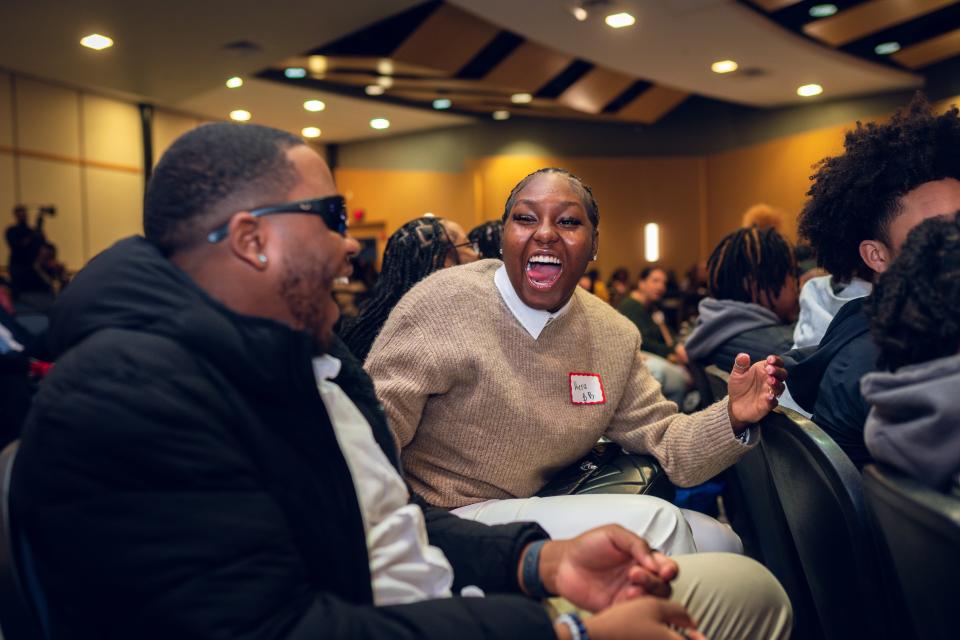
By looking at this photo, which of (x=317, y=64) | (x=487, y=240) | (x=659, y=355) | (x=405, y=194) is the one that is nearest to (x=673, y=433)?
(x=487, y=240)

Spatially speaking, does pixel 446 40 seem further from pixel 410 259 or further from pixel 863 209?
pixel 863 209

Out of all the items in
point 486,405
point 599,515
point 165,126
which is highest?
point 165,126

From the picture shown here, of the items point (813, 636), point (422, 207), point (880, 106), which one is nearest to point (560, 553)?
point (813, 636)

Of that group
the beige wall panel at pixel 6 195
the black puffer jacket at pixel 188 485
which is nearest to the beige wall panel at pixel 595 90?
the beige wall panel at pixel 6 195

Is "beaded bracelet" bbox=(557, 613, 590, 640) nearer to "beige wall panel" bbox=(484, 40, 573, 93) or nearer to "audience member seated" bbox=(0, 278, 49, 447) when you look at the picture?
"audience member seated" bbox=(0, 278, 49, 447)

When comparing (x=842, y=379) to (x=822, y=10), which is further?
(x=822, y=10)

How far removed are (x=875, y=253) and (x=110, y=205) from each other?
9.65m

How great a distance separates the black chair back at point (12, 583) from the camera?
93 centimetres

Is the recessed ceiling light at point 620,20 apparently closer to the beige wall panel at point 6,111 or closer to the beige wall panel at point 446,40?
the beige wall panel at point 446,40

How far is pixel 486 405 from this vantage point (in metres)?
1.92

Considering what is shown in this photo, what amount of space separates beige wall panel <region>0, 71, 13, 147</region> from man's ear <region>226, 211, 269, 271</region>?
29.1 ft

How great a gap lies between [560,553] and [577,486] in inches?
28.2

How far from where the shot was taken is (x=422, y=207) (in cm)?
1272

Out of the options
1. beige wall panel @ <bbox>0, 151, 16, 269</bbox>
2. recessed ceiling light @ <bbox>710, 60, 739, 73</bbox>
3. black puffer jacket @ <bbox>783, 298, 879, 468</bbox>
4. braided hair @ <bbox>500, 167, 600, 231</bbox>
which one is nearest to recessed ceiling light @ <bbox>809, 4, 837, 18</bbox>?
recessed ceiling light @ <bbox>710, 60, 739, 73</bbox>
